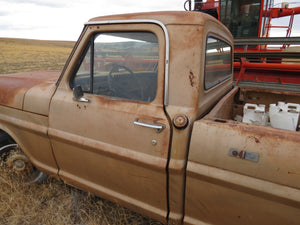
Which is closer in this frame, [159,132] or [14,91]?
[159,132]

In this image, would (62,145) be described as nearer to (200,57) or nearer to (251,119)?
(200,57)

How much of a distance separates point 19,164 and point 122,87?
1.64 m

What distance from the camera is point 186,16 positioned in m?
1.36

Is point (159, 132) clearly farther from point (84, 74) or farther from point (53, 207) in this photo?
point (53, 207)

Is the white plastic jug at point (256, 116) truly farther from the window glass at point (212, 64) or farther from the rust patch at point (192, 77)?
the rust patch at point (192, 77)

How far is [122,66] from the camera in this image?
1.72m

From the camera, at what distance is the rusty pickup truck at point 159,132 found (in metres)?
1.17

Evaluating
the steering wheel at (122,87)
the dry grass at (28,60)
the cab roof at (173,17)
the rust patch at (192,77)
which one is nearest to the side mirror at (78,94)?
the steering wheel at (122,87)

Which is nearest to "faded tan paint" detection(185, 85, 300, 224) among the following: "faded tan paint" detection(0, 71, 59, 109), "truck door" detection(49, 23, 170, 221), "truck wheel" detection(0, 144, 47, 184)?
"truck door" detection(49, 23, 170, 221)

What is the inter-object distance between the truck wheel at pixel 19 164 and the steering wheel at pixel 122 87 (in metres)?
1.44

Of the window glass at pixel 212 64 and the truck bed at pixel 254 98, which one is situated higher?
the window glass at pixel 212 64

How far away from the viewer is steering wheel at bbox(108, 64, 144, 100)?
163cm

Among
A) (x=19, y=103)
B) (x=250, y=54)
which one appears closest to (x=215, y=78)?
(x=19, y=103)

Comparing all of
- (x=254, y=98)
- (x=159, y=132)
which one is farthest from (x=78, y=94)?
(x=254, y=98)
